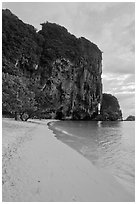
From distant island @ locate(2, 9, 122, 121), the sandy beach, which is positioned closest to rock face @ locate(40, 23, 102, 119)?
distant island @ locate(2, 9, 122, 121)

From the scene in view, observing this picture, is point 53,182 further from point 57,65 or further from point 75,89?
point 75,89

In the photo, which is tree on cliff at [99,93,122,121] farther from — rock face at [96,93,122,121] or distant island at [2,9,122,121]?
distant island at [2,9,122,121]

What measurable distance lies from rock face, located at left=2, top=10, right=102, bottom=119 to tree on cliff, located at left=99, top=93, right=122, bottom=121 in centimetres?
859

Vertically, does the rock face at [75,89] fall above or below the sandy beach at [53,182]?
above

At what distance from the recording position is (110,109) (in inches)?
4045

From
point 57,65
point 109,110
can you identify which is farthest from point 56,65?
point 109,110

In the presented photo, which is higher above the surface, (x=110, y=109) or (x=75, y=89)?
(x=75, y=89)

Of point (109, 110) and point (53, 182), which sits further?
point (109, 110)

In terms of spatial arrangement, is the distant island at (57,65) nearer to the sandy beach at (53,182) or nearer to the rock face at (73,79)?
the rock face at (73,79)

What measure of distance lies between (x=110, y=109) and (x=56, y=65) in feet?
167

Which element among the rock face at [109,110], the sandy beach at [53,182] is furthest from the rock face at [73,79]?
the sandy beach at [53,182]

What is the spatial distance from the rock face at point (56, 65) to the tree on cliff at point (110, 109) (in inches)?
338

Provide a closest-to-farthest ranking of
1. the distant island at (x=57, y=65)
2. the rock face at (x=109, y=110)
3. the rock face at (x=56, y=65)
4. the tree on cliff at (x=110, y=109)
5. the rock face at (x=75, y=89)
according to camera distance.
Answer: the distant island at (x=57, y=65) < the rock face at (x=56, y=65) < the rock face at (x=75, y=89) < the rock face at (x=109, y=110) < the tree on cliff at (x=110, y=109)

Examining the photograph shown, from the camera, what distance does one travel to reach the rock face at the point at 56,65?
5650cm
